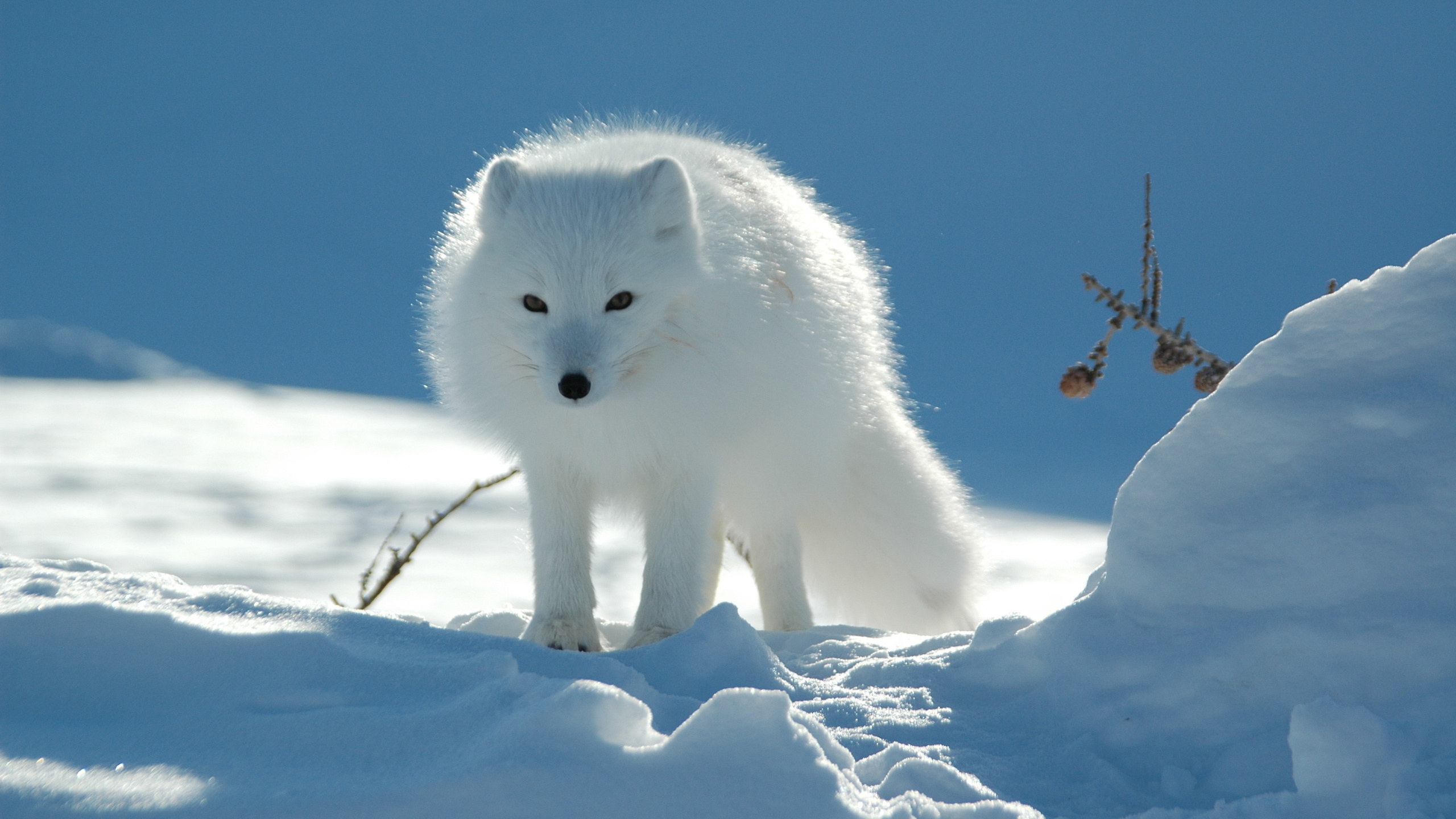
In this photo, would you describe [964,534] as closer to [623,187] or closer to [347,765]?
[623,187]

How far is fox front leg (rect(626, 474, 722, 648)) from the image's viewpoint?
3123 mm

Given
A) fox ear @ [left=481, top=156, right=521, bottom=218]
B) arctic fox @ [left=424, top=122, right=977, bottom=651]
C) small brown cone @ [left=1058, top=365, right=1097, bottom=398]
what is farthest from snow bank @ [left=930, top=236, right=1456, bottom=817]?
fox ear @ [left=481, top=156, right=521, bottom=218]

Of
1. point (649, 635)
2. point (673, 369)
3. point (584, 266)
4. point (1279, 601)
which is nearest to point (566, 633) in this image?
point (649, 635)

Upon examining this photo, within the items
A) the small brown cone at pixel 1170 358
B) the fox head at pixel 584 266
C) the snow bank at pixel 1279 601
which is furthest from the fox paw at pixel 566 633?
the small brown cone at pixel 1170 358

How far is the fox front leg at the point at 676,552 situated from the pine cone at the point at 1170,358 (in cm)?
137

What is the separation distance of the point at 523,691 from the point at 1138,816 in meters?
1.04

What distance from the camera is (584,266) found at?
2.68 m

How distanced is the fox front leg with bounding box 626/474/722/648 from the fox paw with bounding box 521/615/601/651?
0.13m

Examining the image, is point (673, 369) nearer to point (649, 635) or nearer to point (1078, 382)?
point (649, 635)

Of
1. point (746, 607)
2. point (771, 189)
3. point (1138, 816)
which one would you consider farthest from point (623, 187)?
point (746, 607)

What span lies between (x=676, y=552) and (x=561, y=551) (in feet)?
1.19

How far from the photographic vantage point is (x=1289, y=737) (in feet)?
5.16

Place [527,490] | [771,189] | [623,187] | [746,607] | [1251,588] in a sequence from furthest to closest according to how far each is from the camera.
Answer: [746,607] → [771,189] → [527,490] → [623,187] → [1251,588]

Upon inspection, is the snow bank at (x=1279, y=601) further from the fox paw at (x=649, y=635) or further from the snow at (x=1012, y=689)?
the fox paw at (x=649, y=635)
